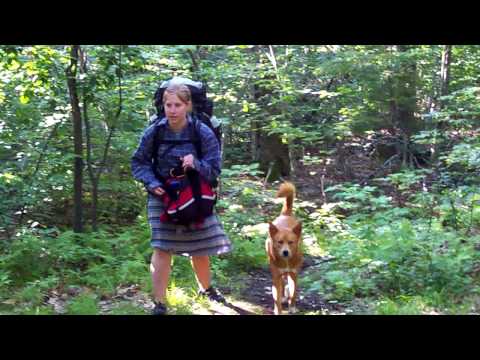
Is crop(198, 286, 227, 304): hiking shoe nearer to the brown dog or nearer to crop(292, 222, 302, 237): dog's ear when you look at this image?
the brown dog

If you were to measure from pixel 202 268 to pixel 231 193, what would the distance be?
14.4ft

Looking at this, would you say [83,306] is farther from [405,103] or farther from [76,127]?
[405,103]

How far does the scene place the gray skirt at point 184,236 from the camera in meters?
4.08

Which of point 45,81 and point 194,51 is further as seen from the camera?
point 194,51

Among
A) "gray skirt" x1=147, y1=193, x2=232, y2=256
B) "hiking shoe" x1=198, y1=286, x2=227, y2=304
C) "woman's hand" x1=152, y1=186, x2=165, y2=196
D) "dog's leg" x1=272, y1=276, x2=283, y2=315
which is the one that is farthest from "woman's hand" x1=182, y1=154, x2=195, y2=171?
"dog's leg" x1=272, y1=276, x2=283, y2=315

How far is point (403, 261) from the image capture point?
5.28 meters

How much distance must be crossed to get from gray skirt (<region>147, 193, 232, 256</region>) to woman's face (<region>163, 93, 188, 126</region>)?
63 centimetres

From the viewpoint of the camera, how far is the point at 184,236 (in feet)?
13.5

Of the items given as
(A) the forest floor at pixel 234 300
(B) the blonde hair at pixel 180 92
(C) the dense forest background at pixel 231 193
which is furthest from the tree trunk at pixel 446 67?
(B) the blonde hair at pixel 180 92

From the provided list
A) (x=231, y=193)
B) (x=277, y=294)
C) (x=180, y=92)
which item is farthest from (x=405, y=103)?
(x=180, y=92)

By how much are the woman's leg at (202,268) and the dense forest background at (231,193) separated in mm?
205
